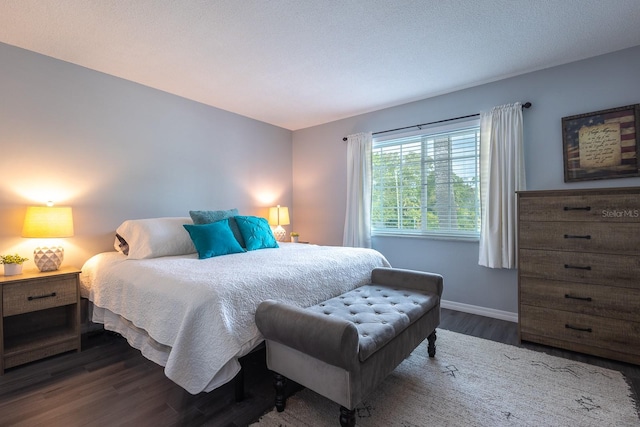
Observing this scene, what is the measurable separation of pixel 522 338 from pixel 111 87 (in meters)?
Answer: 4.39

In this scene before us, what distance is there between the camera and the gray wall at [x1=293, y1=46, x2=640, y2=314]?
8.63 feet

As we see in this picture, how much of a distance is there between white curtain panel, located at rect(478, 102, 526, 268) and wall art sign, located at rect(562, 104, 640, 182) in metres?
0.38

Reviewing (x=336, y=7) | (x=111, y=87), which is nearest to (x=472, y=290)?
(x=336, y=7)

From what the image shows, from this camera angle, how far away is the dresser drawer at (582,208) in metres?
2.11

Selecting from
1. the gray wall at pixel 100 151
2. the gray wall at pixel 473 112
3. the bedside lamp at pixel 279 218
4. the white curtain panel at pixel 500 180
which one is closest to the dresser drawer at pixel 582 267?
the white curtain panel at pixel 500 180

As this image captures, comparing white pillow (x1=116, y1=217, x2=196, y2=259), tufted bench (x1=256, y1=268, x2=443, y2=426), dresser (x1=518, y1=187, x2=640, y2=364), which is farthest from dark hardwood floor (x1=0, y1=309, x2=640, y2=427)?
white pillow (x1=116, y1=217, x2=196, y2=259)

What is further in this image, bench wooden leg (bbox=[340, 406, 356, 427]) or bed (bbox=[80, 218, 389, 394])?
bed (bbox=[80, 218, 389, 394])

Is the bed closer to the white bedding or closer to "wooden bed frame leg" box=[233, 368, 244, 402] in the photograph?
the white bedding

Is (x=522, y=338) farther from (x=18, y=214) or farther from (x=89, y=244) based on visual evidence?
(x=18, y=214)

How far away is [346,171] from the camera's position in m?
4.31

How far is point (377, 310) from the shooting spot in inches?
74.7

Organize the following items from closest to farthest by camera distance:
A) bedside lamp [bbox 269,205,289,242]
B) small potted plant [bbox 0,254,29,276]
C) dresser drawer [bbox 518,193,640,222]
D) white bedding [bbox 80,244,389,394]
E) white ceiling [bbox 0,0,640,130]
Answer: white bedding [bbox 80,244,389,394] < white ceiling [bbox 0,0,640,130] < dresser drawer [bbox 518,193,640,222] < small potted plant [bbox 0,254,29,276] < bedside lamp [bbox 269,205,289,242]

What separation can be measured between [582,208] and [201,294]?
2735mm

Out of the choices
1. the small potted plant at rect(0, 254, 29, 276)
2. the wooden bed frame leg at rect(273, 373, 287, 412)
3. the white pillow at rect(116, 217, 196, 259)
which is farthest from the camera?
the white pillow at rect(116, 217, 196, 259)
